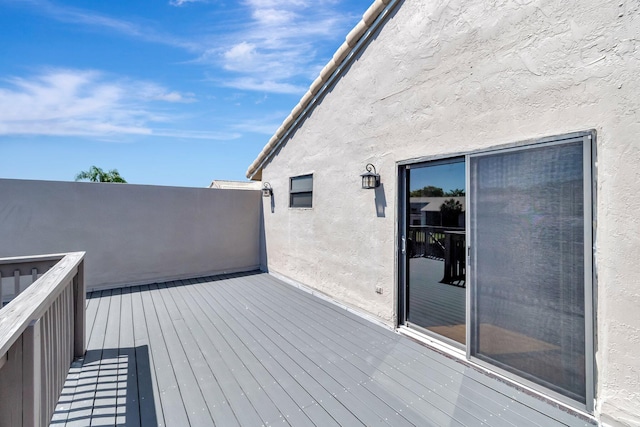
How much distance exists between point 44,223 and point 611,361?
751 centimetres

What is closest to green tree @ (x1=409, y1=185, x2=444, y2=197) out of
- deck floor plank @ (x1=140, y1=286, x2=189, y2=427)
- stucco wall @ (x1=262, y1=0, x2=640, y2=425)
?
stucco wall @ (x1=262, y1=0, x2=640, y2=425)

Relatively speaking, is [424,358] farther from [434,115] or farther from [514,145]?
[434,115]

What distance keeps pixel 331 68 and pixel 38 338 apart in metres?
4.67

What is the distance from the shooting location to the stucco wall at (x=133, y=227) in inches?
192

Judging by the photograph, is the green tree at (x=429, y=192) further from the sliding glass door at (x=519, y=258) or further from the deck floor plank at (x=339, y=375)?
the deck floor plank at (x=339, y=375)

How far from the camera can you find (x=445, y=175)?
3.13 meters

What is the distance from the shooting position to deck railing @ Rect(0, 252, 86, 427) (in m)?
1.22

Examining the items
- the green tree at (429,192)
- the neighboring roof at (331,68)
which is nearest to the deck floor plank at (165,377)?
the green tree at (429,192)

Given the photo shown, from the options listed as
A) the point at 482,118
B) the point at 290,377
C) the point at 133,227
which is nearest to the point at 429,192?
the point at 482,118

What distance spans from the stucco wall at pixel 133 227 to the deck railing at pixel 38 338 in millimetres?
2729

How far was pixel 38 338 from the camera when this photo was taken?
1.40 metres

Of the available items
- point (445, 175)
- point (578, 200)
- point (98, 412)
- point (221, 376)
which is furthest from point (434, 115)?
point (98, 412)

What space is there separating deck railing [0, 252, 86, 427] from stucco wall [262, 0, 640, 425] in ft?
10.6

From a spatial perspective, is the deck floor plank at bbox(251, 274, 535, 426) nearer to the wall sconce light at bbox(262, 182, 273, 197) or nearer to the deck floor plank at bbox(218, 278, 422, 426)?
the deck floor plank at bbox(218, 278, 422, 426)
